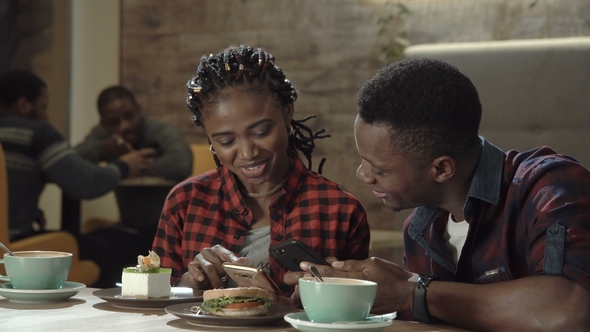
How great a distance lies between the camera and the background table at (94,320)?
1055 mm

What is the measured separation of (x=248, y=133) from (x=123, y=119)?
2.89m

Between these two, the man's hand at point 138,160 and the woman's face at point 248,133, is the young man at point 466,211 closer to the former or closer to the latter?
the woman's face at point 248,133

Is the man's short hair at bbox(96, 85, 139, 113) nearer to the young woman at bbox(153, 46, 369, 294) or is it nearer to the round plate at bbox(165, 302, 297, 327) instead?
the young woman at bbox(153, 46, 369, 294)

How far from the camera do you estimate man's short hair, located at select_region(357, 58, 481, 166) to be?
4.18 ft

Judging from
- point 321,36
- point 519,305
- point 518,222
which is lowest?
point 519,305

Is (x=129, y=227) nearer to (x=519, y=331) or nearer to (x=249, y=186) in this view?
(x=249, y=186)

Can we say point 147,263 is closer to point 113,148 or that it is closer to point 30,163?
point 30,163

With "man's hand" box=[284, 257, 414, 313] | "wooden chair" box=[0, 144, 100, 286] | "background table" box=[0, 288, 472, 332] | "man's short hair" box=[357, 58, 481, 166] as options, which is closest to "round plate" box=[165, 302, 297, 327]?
"background table" box=[0, 288, 472, 332]

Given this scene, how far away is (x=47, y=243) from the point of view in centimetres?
320

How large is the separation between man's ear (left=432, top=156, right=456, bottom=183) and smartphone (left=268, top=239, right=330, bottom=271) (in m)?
0.26

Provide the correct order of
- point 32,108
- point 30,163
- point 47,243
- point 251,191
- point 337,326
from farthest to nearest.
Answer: point 32,108 → point 30,163 → point 47,243 → point 251,191 → point 337,326

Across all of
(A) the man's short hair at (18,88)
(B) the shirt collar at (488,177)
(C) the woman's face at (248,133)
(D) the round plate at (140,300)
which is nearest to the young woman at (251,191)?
(C) the woman's face at (248,133)

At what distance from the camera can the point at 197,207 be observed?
5.60 ft

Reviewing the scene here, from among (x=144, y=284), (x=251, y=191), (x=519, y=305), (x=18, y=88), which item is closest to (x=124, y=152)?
(x=18, y=88)
